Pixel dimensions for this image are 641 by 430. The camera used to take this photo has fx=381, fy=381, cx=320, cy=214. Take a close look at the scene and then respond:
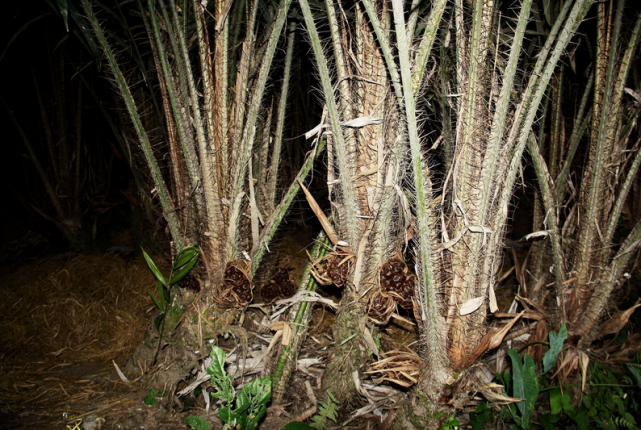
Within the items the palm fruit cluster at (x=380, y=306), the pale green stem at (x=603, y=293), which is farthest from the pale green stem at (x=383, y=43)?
the pale green stem at (x=603, y=293)

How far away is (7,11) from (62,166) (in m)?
0.70

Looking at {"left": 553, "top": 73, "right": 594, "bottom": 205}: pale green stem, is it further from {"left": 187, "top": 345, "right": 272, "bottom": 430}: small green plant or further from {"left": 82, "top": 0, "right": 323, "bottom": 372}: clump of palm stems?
{"left": 187, "top": 345, "right": 272, "bottom": 430}: small green plant

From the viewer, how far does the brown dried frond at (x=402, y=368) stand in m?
0.83

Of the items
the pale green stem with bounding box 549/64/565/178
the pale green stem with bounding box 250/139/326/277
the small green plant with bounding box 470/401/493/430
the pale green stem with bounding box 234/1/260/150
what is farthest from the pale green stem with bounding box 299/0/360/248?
the pale green stem with bounding box 549/64/565/178

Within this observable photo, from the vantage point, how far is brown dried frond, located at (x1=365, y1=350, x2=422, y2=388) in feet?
2.74

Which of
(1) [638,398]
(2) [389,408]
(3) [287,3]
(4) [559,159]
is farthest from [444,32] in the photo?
(1) [638,398]

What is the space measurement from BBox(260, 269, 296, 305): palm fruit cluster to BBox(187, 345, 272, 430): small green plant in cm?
33

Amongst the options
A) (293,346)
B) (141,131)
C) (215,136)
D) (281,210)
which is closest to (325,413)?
(293,346)

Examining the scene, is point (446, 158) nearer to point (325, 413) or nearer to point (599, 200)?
point (599, 200)

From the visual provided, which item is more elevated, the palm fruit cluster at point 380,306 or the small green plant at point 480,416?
the palm fruit cluster at point 380,306

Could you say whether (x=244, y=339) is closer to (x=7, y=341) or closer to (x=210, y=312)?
(x=210, y=312)

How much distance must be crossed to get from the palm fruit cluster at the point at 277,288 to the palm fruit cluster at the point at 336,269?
0.26 metres

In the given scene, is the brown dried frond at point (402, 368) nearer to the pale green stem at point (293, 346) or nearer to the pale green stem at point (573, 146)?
the pale green stem at point (293, 346)

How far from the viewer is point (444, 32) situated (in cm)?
94
